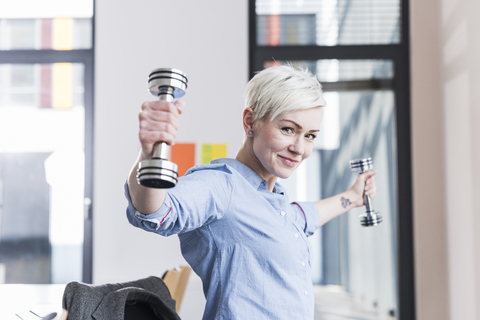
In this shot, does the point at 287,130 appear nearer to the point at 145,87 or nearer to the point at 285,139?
the point at 285,139

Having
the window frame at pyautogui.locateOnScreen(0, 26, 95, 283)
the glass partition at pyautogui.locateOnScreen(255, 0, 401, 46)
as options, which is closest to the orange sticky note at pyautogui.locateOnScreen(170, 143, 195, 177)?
the window frame at pyautogui.locateOnScreen(0, 26, 95, 283)

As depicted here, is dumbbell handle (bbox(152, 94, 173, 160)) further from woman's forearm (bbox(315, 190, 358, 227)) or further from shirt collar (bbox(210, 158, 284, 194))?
woman's forearm (bbox(315, 190, 358, 227))

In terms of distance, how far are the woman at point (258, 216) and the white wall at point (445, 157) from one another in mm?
1641

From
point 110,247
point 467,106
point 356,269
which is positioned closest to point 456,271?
point 356,269

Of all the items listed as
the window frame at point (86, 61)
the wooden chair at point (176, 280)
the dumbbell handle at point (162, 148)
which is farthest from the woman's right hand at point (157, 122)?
the window frame at point (86, 61)

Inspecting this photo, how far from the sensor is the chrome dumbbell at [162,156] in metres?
0.69

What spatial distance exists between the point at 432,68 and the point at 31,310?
8.93ft

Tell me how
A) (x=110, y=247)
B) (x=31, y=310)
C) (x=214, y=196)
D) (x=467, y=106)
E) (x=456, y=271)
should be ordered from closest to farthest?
(x=214, y=196) < (x=31, y=310) < (x=467, y=106) < (x=456, y=271) < (x=110, y=247)

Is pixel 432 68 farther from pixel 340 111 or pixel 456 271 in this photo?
pixel 456 271

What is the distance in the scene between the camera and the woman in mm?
1009

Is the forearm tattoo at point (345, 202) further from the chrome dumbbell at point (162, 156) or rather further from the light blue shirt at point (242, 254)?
the chrome dumbbell at point (162, 156)

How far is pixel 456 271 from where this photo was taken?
8.88ft

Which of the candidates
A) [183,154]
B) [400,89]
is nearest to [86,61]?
[183,154]

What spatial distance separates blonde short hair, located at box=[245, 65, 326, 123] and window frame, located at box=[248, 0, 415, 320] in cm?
195
